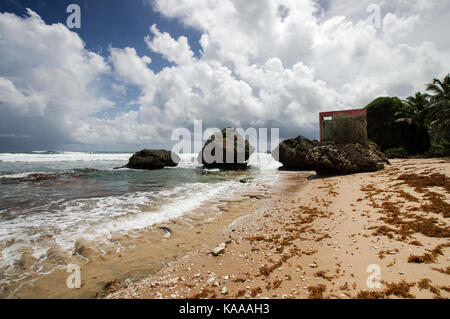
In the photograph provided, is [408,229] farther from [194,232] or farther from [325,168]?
[325,168]

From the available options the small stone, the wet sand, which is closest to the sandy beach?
→ the small stone

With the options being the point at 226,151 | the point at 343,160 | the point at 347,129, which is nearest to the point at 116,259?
the point at 343,160

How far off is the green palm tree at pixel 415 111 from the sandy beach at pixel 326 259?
37148 mm

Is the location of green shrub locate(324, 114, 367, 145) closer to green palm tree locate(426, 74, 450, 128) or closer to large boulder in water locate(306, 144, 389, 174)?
large boulder in water locate(306, 144, 389, 174)

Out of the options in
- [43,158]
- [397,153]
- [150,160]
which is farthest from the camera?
[43,158]

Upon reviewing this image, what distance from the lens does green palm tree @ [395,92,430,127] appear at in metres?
31.2

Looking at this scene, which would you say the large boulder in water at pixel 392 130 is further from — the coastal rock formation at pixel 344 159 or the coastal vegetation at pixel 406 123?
the coastal rock formation at pixel 344 159

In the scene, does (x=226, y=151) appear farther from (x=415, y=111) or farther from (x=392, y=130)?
(x=415, y=111)

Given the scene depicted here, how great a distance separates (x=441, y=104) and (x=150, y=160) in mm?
43546

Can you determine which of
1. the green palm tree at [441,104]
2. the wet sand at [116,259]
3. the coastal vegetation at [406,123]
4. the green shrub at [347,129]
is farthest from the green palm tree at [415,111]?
the wet sand at [116,259]

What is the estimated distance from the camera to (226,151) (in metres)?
32.5

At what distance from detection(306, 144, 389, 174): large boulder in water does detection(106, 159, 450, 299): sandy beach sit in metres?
10.1

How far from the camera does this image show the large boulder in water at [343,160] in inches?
608

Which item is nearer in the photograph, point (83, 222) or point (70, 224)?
point (70, 224)
